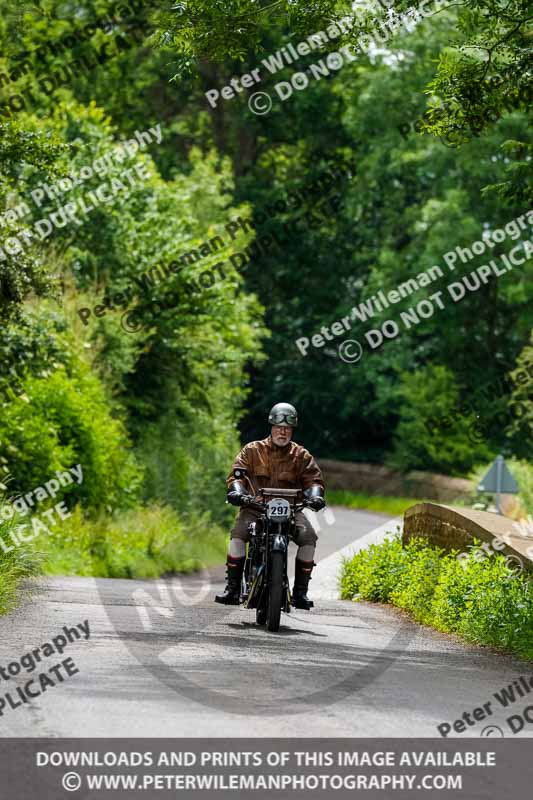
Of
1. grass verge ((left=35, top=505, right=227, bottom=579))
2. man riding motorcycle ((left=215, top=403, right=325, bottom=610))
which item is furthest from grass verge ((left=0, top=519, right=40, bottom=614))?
grass verge ((left=35, top=505, right=227, bottom=579))

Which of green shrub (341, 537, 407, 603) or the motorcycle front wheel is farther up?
the motorcycle front wheel

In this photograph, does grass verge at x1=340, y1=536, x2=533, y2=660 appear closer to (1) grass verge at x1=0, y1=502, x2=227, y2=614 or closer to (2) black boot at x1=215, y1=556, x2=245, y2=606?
(2) black boot at x1=215, y1=556, x2=245, y2=606

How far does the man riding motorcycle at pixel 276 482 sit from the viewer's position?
499 inches

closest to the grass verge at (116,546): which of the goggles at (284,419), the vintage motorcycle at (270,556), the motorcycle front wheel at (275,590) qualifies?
the vintage motorcycle at (270,556)

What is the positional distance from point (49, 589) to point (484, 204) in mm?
30119

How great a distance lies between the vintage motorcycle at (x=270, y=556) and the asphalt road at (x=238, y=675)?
A: 233mm

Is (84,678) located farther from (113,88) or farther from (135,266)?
(113,88)

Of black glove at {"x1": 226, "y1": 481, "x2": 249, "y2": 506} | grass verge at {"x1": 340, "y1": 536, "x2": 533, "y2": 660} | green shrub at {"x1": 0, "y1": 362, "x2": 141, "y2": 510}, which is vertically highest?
green shrub at {"x1": 0, "y1": 362, "x2": 141, "y2": 510}

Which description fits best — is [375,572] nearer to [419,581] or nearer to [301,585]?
[419,581]

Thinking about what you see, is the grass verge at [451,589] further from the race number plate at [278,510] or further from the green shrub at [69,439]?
the green shrub at [69,439]

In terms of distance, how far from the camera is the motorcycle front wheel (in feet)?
39.1

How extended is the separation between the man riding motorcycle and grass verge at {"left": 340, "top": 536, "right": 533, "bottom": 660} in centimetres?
162

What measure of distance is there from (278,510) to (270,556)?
403mm

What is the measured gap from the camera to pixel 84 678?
8875 mm
